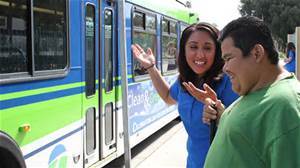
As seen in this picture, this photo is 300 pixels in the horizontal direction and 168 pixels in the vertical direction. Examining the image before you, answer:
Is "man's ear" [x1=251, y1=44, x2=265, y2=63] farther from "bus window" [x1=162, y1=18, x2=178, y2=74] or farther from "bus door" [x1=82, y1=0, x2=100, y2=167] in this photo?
"bus window" [x1=162, y1=18, x2=178, y2=74]

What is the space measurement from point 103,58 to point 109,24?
1.86 feet

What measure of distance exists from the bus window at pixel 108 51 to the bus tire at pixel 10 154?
104 inches

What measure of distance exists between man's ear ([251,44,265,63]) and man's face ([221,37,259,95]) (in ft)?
0.04

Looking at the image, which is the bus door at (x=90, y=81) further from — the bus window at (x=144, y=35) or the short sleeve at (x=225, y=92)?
the short sleeve at (x=225, y=92)

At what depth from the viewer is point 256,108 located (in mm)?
1740

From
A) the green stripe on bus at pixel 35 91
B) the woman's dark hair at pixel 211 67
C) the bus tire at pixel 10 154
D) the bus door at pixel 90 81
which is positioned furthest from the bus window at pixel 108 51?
the woman's dark hair at pixel 211 67

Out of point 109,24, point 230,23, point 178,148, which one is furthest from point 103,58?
point 230,23

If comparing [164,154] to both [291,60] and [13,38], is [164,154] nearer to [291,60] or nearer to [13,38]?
[13,38]

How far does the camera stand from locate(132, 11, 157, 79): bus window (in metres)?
8.20

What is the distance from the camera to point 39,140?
Result: 452cm

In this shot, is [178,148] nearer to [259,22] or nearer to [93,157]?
[93,157]

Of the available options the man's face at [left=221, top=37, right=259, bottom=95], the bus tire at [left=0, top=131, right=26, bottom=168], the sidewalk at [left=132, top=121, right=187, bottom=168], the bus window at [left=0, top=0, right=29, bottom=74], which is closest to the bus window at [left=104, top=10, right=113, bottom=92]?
the sidewalk at [left=132, top=121, right=187, bottom=168]

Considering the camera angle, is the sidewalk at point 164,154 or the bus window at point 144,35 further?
the bus window at point 144,35

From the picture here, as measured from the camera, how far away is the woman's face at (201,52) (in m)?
3.10
